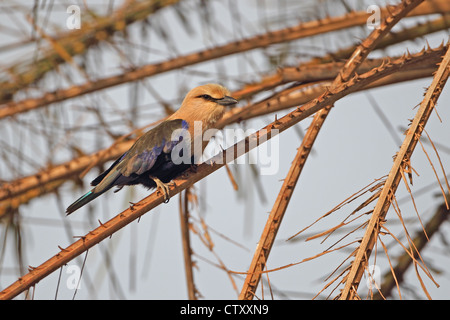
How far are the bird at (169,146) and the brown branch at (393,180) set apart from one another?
4.31 feet

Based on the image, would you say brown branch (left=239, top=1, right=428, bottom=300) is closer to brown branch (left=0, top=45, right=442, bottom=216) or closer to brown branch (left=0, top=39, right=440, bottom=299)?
brown branch (left=0, top=39, right=440, bottom=299)

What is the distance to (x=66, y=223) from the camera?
290 centimetres

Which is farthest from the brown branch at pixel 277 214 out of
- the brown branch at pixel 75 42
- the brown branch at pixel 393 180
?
the brown branch at pixel 75 42

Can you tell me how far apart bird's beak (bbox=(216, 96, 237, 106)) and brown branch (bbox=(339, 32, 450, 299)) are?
1.27m

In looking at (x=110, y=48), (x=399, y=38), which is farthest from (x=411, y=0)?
(x=110, y=48)

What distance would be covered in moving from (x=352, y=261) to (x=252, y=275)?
1.27 ft

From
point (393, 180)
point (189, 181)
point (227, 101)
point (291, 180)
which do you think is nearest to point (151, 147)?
point (227, 101)

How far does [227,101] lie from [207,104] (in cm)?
10

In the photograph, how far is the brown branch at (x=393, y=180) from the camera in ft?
5.48

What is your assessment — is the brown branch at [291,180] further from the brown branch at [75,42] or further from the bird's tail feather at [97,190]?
the brown branch at [75,42]

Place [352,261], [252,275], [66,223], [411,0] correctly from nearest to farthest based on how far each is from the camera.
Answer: [352,261], [252,275], [411,0], [66,223]

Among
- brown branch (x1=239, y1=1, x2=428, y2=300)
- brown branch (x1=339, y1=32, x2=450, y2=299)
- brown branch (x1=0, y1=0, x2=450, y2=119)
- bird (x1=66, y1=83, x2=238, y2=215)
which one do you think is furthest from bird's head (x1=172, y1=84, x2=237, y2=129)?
brown branch (x1=339, y1=32, x2=450, y2=299)
